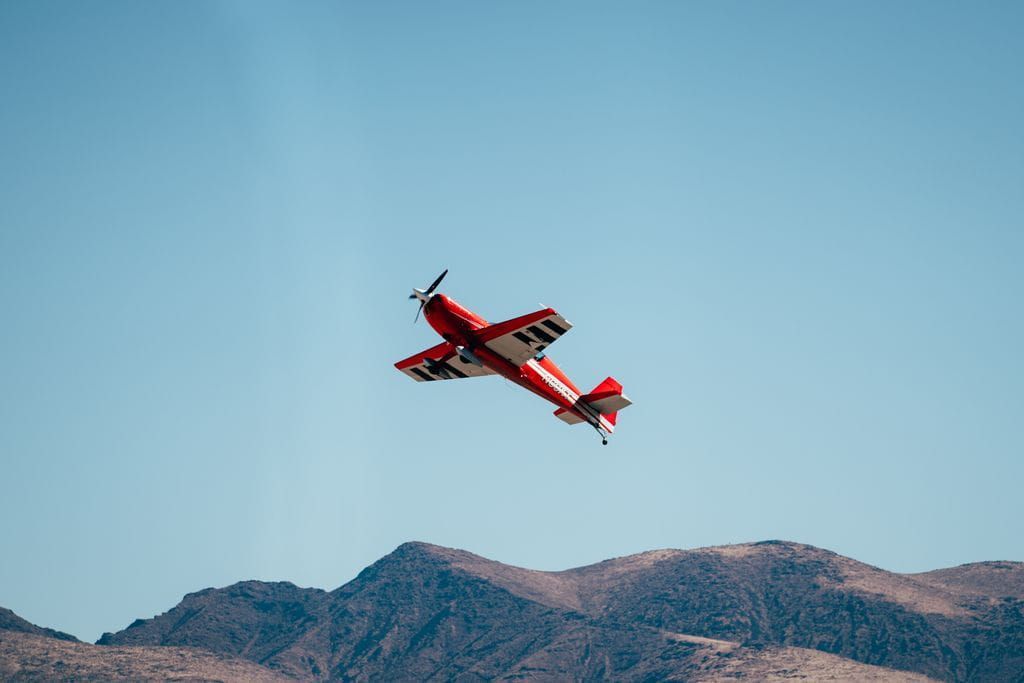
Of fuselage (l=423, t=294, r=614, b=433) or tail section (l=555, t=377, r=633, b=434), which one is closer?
fuselage (l=423, t=294, r=614, b=433)

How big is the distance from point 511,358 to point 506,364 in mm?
1025

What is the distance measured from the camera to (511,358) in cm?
7900

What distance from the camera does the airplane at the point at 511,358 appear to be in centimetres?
7619

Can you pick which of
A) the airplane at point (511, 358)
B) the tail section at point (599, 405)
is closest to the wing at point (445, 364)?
the airplane at point (511, 358)

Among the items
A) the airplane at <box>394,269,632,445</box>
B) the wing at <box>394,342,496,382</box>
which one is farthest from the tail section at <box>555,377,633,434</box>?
the wing at <box>394,342,496,382</box>

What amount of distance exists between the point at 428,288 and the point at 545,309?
8761 mm

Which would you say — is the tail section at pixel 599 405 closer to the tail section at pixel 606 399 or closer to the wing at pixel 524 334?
the tail section at pixel 606 399

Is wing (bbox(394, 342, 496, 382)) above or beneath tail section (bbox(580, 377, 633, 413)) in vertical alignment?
above

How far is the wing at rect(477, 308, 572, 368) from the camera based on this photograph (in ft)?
245

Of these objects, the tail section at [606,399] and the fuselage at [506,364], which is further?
the tail section at [606,399]

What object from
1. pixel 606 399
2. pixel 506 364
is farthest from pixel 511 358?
pixel 606 399

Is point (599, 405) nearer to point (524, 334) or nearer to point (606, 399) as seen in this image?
point (606, 399)

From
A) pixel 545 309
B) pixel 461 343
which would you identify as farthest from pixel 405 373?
pixel 545 309

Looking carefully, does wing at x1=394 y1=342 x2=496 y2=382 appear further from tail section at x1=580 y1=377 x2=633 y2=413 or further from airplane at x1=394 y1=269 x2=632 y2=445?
tail section at x1=580 y1=377 x2=633 y2=413
